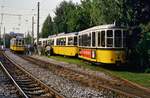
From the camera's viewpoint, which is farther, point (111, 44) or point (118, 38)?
point (118, 38)

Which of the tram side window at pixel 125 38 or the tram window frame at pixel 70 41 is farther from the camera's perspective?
the tram window frame at pixel 70 41

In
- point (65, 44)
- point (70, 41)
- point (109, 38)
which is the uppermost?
point (109, 38)

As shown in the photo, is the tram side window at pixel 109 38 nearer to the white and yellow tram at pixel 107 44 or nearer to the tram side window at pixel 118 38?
the white and yellow tram at pixel 107 44

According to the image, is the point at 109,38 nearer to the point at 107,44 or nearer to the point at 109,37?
the point at 109,37

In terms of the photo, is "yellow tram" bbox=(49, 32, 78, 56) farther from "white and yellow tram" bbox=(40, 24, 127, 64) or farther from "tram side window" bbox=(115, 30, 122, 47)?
"tram side window" bbox=(115, 30, 122, 47)

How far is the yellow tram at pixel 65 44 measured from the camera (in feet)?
144

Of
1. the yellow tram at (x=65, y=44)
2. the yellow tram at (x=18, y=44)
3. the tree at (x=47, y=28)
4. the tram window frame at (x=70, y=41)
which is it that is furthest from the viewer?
the tree at (x=47, y=28)

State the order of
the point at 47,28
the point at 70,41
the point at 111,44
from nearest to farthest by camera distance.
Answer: the point at 111,44, the point at 70,41, the point at 47,28

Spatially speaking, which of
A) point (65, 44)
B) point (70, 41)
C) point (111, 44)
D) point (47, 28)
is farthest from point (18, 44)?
point (111, 44)

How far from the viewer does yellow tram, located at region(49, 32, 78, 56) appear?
4397cm

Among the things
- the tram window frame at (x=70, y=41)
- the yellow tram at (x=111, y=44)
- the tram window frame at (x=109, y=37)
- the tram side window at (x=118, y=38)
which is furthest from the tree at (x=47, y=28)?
the tram side window at (x=118, y=38)

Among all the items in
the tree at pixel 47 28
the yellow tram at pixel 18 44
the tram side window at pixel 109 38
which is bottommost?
the yellow tram at pixel 18 44

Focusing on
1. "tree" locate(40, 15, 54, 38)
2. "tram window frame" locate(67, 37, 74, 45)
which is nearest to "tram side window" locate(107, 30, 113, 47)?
"tram window frame" locate(67, 37, 74, 45)

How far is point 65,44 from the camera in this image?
48.7 metres
